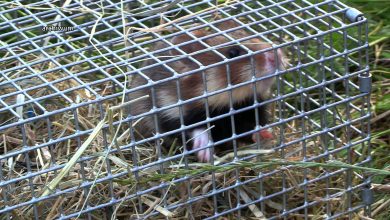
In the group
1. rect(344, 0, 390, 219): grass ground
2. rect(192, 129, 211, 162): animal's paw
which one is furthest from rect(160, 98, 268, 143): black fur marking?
rect(344, 0, 390, 219): grass ground

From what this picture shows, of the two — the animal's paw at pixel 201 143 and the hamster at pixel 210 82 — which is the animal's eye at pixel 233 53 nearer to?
the hamster at pixel 210 82

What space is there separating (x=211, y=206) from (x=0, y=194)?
2.50ft

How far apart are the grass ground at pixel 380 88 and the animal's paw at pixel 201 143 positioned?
0.72 m

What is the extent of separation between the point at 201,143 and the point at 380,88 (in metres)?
1.33

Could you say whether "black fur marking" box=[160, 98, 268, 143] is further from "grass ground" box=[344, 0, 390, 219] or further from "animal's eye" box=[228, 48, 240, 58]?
"grass ground" box=[344, 0, 390, 219]

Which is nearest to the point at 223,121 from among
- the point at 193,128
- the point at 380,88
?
the point at 193,128

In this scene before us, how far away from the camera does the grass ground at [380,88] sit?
3.61 meters

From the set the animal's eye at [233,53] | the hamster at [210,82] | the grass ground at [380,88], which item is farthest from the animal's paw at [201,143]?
the grass ground at [380,88]

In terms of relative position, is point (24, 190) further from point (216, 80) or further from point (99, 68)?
point (216, 80)

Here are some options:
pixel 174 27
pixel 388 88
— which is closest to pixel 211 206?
pixel 174 27

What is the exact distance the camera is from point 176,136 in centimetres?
340

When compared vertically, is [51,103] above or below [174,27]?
below

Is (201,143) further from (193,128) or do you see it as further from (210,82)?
(210,82)

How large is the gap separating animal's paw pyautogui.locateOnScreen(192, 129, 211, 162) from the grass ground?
0.72 meters
